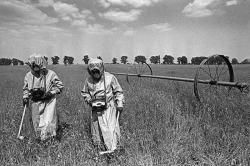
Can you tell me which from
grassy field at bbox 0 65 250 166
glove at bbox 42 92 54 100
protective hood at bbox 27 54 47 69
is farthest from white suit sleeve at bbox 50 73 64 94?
grassy field at bbox 0 65 250 166

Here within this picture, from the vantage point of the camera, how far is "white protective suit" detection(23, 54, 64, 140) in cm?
420

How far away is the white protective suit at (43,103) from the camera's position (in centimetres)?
420

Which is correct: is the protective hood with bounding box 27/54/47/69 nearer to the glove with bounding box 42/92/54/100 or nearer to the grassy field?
the glove with bounding box 42/92/54/100

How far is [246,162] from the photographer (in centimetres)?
297

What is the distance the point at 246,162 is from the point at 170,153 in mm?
999

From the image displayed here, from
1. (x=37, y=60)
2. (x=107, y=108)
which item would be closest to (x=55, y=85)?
(x=37, y=60)

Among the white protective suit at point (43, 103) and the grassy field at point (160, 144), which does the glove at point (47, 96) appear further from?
the grassy field at point (160, 144)

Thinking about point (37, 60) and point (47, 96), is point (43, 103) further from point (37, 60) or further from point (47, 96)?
point (37, 60)

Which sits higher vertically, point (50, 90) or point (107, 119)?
point (50, 90)

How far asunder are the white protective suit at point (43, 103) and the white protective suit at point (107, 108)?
774mm

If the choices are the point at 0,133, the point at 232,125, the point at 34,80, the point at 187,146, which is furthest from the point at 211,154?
the point at 0,133

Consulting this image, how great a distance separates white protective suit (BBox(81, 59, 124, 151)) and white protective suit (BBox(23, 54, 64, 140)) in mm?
774

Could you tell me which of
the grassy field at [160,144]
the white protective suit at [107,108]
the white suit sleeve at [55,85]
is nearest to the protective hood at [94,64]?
the white protective suit at [107,108]

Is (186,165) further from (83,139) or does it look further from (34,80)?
(34,80)
